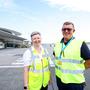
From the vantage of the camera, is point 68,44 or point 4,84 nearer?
point 68,44

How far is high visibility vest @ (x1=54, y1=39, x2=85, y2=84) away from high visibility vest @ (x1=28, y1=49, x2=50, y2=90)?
18.4 inches

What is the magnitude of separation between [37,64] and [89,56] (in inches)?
38.2

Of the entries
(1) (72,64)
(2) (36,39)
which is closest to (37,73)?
(2) (36,39)

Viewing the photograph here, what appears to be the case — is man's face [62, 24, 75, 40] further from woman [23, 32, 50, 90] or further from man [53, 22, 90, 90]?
woman [23, 32, 50, 90]

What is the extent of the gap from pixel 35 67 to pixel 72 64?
76 cm

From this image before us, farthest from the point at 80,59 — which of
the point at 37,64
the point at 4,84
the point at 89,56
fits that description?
the point at 4,84

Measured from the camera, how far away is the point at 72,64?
511cm

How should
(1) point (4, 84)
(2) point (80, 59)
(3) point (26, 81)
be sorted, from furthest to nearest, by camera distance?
(1) point (4, 84), (3) point (26, 81), (2) point (80, 59)

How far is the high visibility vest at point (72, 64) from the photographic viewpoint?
5078 mm

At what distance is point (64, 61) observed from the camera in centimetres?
512

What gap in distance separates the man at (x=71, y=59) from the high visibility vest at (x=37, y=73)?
16.0 inches

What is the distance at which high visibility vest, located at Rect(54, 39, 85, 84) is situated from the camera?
5078mm

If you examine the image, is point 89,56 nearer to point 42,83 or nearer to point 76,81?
point 76,81

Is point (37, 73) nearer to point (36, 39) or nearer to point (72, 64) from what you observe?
point (36, 39)
